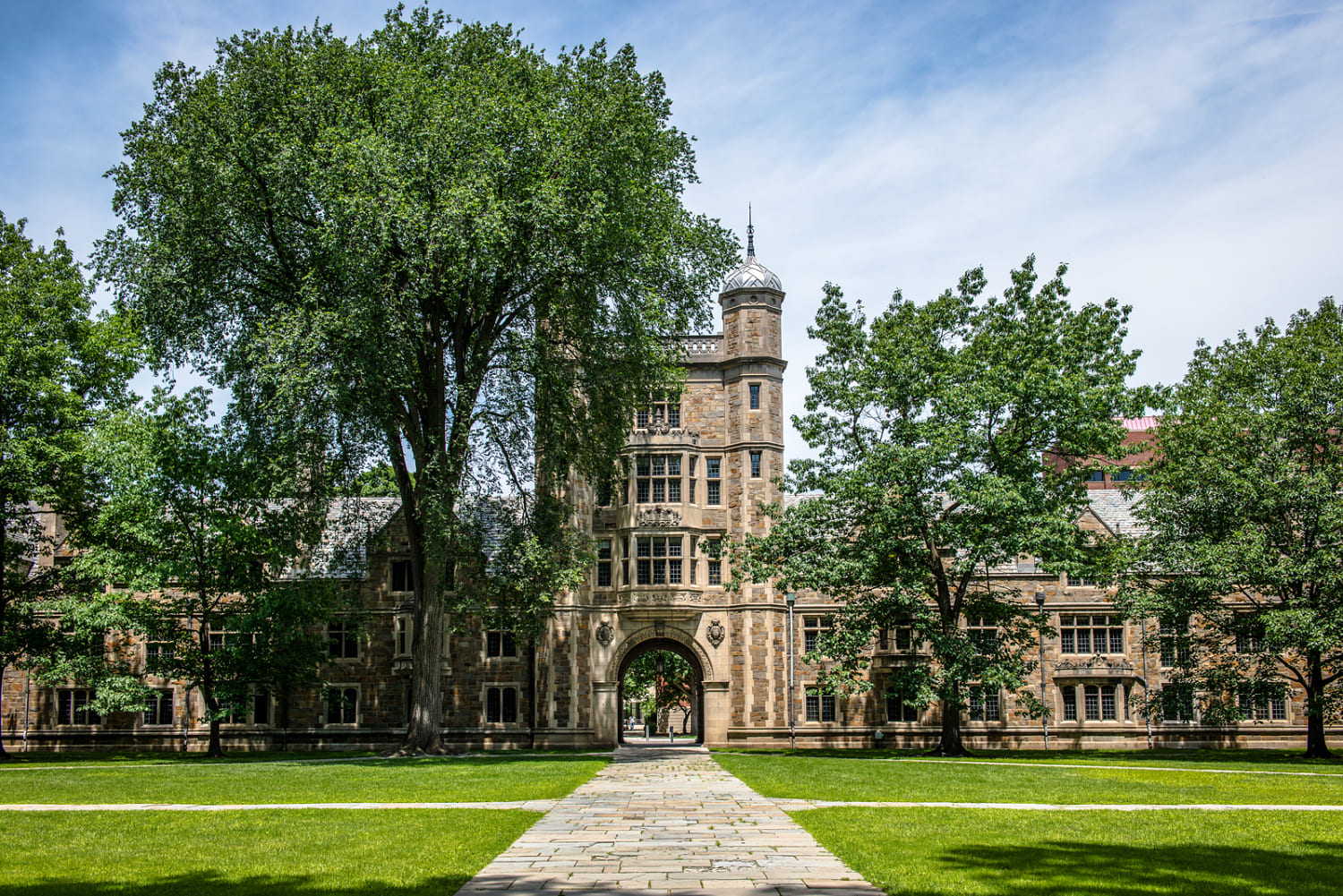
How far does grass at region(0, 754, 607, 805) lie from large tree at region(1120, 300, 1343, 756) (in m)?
18.0

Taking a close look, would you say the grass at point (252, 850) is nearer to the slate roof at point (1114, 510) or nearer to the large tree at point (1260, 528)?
the large tree at point (1260, 528)

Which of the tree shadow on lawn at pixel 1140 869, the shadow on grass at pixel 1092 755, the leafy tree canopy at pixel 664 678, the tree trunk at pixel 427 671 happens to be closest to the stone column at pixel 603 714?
the shadow on grass at pixel 1092 755

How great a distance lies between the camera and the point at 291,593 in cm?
3244

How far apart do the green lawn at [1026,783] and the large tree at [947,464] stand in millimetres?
5438

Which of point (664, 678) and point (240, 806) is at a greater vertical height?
point (240, 806)

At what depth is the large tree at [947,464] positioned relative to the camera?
31391 millimetres

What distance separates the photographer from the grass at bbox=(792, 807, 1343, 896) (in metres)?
9.30

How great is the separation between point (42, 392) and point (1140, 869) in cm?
3286

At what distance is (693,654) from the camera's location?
132ft

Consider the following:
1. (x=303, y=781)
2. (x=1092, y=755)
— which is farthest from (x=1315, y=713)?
(x=303, y=781)

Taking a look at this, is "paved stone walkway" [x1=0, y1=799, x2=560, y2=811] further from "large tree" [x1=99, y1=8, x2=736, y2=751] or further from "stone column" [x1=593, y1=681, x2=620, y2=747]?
"stone column" [x1=593, y1=681, x2=620, y2=747]

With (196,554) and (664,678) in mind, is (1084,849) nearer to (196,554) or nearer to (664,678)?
(196,554)

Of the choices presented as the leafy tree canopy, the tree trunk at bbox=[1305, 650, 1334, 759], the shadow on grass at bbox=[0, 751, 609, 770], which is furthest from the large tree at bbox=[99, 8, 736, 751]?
the leafy tree canopy

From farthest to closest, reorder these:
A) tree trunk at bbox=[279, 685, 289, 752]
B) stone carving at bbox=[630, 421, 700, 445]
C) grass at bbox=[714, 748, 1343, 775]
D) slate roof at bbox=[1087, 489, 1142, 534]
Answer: slate roof at bbox=[1087, 489, 1142, 534] → tree trunk at bbox=[279, 685, 289, 752] → stone carving at bbox=[630, 421, 700, 445] → grass at bbox=[714, 748, 1343, 775]
